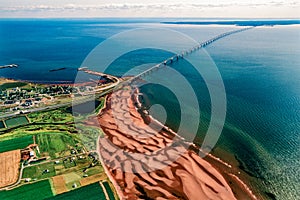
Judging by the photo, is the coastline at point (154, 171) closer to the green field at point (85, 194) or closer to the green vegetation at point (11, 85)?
the green field at point (85, 194)

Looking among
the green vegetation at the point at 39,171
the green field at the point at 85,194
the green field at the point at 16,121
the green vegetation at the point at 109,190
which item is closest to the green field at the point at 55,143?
the green vegetation at the point at 39,171

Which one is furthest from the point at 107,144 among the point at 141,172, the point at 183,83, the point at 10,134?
the point at 183,83

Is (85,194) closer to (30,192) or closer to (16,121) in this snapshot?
(30,192)

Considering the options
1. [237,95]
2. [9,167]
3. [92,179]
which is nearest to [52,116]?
[9,167]

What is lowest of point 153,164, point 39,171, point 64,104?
point 153,164

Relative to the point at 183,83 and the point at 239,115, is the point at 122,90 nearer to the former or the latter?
the point at 183,83

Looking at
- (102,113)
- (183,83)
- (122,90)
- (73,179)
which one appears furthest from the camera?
(183,83)
